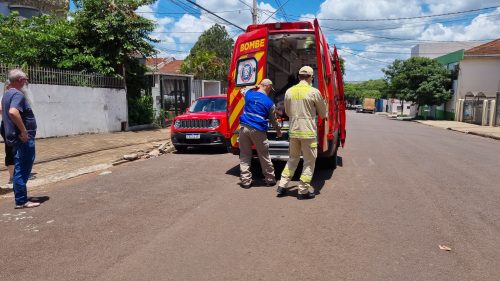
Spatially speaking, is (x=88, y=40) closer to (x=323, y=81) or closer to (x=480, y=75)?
(x=323, y=81)

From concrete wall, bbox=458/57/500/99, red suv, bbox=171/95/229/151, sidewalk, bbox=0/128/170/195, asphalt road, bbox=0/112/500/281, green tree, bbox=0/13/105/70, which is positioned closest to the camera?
asphalt road, bbox=0/112/500/281

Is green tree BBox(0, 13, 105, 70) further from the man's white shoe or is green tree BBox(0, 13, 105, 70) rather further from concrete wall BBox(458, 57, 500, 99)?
concrete wall BBox(458, 57, 500, 99)

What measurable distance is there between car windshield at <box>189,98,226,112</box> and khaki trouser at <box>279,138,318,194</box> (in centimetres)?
609

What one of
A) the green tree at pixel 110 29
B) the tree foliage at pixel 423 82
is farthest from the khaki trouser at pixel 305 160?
the tree foliage at pixel 423 82

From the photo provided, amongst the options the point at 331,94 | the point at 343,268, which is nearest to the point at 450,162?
the point at 331,94

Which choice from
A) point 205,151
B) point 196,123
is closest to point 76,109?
point 205,151

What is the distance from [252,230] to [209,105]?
8355 millimetres

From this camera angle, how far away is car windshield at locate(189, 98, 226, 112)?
12.7 metres

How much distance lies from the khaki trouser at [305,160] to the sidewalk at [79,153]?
14.8 feet

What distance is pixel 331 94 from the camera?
26.0 ft

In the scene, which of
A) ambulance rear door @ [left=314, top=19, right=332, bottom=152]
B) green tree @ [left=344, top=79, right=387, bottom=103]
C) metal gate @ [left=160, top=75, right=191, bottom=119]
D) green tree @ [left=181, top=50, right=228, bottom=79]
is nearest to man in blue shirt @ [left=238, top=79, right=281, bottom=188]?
ambulance rear door @ [left=314, top=19, right=332, bottom=152]

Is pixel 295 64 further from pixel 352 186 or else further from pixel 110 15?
pixel 110 15

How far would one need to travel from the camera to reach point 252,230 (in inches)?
193

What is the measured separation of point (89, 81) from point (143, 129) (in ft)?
12.5
